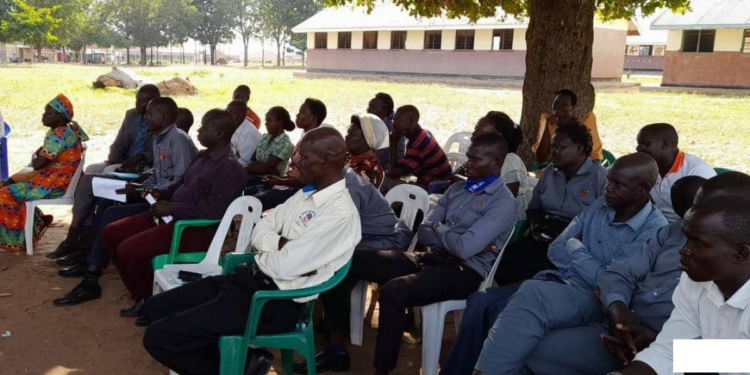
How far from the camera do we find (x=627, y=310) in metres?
2.62

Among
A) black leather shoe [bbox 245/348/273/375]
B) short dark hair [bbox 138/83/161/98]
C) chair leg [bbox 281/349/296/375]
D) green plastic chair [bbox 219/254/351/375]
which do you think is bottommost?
chair leg [bbox 281/349/296/375]

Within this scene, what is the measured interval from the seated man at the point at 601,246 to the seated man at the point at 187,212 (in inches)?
74.3

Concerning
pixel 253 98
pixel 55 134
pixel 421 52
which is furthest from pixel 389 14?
pixel 55 134

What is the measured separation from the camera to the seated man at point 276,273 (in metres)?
2.85

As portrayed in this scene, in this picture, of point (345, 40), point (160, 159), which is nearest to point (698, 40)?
point (345, 40)

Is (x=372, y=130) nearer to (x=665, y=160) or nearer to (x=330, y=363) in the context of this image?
(x=330, y=363)

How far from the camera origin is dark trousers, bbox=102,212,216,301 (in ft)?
13.3

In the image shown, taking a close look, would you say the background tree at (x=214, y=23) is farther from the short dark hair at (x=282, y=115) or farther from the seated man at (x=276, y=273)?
the seated man at (x=276, y=273)

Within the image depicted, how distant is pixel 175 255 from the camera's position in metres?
4.07

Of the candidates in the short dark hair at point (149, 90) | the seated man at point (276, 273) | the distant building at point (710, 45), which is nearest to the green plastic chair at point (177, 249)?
the seated man at point (276, 273)

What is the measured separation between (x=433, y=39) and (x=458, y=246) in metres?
29.2

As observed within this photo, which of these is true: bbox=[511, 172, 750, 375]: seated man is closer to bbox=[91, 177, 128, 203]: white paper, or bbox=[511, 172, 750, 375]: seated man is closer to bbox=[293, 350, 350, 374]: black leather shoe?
bbox=[293, 350, 350, 374]: black leather shoe

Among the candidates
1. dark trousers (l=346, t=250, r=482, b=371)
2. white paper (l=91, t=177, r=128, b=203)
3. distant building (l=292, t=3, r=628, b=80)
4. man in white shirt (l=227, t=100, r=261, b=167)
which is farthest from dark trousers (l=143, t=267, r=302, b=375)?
distant building (l=292, t=3, r=628, b=80)

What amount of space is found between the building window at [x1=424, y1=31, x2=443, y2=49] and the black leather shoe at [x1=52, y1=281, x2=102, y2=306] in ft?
92.1
